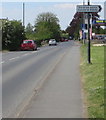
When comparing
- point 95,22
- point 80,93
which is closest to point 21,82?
point 80,93

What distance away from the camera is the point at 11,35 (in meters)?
51.5

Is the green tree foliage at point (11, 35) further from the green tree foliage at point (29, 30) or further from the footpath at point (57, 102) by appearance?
the green tree foliage at point (29, 30)

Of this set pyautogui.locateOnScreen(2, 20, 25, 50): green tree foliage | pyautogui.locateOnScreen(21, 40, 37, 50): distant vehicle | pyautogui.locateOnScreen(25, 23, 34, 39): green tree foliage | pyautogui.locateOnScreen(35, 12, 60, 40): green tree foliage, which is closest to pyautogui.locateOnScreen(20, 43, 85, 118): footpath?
pyautogui.locateOnScreen(21, 40, 37, 50): distant vehicle

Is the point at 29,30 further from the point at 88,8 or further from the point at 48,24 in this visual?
the point at 88,8

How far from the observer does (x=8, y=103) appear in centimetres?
979

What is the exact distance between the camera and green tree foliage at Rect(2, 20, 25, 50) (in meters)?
50.7

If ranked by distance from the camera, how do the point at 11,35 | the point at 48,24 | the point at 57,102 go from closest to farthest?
1. the point at 57,102
2. the point at 11,35
3. the point at 48,24

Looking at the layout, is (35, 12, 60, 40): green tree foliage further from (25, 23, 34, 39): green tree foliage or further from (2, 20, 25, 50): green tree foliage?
(2, 20, 25, 50): green tree foliage

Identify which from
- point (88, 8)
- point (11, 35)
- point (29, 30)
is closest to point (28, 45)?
point (11, 35)

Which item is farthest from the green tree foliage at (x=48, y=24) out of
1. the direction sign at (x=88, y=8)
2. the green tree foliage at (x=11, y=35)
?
the direction sign at (x=88, y=8)

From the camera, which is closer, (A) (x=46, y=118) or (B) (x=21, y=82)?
(A) (x=46, y=118)

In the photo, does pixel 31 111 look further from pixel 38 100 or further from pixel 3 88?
pixel 3 88

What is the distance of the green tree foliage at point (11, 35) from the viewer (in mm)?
50688

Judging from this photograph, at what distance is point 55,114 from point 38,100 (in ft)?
6.29
